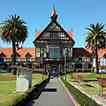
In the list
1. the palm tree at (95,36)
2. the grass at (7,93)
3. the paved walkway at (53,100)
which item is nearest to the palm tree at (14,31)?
the palm tree at (95,36)

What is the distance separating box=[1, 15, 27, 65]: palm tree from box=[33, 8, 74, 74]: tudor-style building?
70.4 ft

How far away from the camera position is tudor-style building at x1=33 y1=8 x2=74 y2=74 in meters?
127

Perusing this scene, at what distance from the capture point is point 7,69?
115500mm

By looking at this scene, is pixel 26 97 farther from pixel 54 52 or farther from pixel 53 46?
pixel 53 46

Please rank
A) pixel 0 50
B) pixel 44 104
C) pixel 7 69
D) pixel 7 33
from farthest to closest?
pixel 0 50 → pixel 7 69 → pixel 7 33 → pixel 44 104

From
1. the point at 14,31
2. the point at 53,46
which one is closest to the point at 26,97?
the point at 14,31

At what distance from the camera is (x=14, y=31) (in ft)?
340

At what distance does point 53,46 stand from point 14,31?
2622 centimetres

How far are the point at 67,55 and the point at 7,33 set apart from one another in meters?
27.3

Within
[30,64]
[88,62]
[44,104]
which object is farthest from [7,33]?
[44,104]

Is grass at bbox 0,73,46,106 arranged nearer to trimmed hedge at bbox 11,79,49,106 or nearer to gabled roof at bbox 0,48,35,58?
trimmed hedge at bbox 11,79,49,106

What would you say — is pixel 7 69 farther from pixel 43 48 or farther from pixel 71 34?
pixel 71 34

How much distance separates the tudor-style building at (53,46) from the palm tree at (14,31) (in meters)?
21.4

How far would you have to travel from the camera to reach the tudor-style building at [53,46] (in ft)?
417
